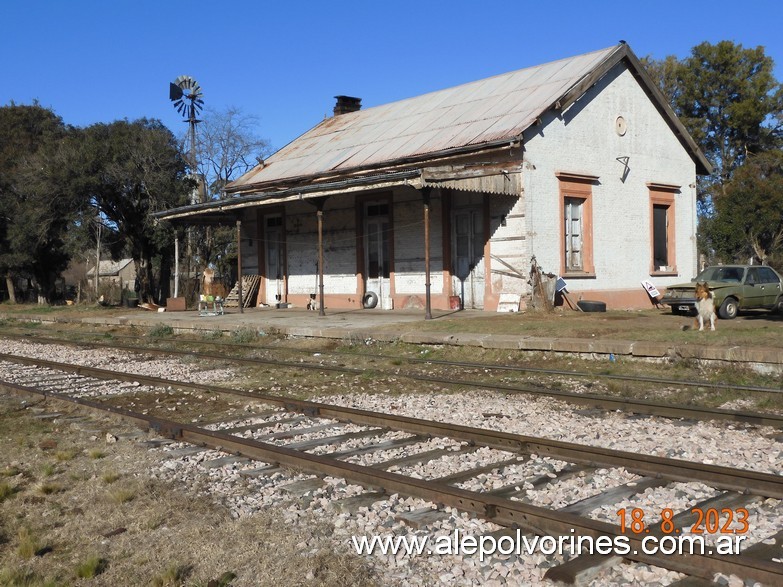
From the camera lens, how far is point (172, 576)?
3.99 m

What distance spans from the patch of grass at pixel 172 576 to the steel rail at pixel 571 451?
3.09m

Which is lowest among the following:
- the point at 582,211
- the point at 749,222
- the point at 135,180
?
the point at 582,211

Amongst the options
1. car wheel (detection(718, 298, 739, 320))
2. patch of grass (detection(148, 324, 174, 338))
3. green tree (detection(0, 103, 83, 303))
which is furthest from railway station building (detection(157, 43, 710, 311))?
green tree (detection(0, 103, 83, 303))

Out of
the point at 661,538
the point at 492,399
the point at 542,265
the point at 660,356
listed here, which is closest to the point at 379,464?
the point at 661,538

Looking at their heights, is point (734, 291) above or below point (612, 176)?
below

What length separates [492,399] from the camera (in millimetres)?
9312

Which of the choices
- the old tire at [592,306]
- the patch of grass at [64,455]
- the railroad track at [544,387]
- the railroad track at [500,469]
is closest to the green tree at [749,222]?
the old tire at [592,306]

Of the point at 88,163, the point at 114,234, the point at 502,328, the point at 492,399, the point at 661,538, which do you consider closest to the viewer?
the point at 661,538

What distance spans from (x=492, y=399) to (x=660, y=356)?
150 inches

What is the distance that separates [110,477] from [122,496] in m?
0.61

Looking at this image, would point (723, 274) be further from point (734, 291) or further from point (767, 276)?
Result: point (767, 276)

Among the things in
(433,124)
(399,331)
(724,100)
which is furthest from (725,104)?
(399,331)

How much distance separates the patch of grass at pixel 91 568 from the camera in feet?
13.4

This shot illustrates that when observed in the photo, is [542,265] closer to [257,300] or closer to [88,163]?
[257,300]
